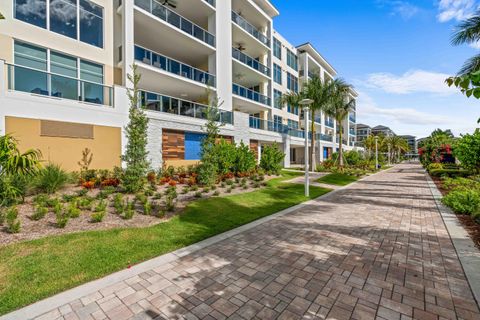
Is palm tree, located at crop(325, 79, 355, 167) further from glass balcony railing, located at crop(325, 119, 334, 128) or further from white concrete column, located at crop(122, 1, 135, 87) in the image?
white concrete column, located at crop(122, 1, 135, 87)

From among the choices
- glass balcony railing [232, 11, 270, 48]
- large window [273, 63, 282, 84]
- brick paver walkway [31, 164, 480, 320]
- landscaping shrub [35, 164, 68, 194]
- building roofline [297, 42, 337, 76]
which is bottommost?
brick paver walkway [31, 164, 480, 320]

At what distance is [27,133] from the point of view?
10414 mm

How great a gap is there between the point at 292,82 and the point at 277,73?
209 inches

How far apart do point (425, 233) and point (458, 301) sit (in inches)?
142

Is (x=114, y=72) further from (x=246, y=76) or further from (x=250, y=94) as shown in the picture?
(x=246, y=76)

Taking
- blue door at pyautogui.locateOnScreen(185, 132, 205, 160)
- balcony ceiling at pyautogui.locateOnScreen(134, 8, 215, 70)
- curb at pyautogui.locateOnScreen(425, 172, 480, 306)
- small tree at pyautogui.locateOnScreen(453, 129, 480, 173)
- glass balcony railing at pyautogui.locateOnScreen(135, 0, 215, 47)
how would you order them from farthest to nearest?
blue door at pyautogui.locateOnScreen(185, 132, 205, 160)
balcony ceiling at pyautogui.locateOnScreen(134, 8, 215, 70)
glass balcony railing at pyautogui.locateOnScreen(135, 0, 215, 47)
small tree at pyautogui.locateOnScreen(453, 129, 480, 173)
curb at pyautogui.locateOnScreen(425, 172, 480, 306)

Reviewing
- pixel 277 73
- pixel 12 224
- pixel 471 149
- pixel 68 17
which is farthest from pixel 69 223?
pixel 277 73

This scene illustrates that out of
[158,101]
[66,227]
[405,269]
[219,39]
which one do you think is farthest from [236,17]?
[405,269]

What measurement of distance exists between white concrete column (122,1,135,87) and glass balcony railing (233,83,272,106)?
10258mm

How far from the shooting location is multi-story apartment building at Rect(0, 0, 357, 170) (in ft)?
35.8

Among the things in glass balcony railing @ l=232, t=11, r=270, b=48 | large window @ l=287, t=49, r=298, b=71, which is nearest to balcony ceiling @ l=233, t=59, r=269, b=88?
glass balcony railing @ l=232, t=11, r=270, b=48

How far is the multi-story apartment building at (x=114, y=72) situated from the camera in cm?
1091

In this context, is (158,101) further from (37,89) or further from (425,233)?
(425,233)

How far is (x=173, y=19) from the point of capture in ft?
54.5
